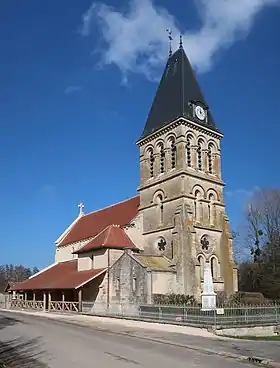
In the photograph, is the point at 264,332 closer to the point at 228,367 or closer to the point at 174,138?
the point at 228,367

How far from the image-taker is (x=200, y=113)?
36.7 metres

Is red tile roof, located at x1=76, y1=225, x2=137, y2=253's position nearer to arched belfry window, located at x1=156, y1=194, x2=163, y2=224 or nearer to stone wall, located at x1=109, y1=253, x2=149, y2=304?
stone wall, located at x1=109, y1=253, x2=149, y2=304

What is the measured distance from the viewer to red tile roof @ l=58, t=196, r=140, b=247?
38566 millimetres

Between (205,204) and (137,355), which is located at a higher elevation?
(205,204)

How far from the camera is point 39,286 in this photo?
37.3 meters

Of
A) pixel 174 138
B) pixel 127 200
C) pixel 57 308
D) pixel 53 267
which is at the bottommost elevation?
pixel 57 308

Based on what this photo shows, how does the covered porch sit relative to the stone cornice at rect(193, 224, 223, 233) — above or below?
below

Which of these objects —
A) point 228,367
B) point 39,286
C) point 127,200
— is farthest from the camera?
point 127,200

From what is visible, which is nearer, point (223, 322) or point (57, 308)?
point (223, 322)

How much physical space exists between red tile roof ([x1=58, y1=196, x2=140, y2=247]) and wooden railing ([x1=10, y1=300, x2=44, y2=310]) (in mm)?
7626

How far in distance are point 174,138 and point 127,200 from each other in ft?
34.3

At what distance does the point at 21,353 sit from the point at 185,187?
902 inches

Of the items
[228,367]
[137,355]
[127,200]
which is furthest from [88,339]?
[127,200]

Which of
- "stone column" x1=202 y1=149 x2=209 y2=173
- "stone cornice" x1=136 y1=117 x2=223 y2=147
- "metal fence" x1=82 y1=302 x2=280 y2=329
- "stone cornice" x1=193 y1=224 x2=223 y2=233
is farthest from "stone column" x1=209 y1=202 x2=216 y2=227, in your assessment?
"metal fence" x1=82 y1=302 x2=280 y2=329
